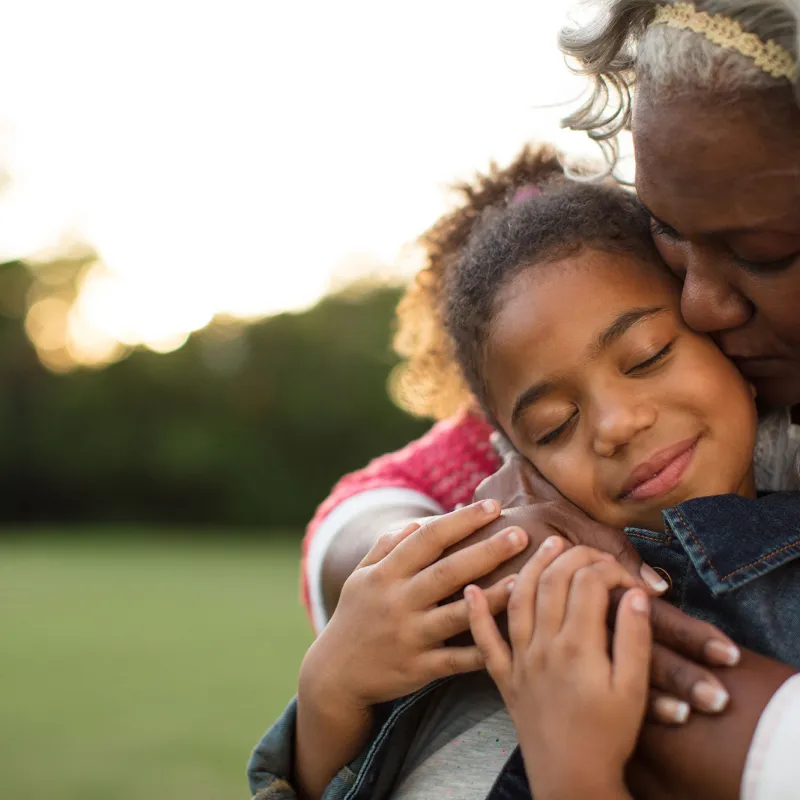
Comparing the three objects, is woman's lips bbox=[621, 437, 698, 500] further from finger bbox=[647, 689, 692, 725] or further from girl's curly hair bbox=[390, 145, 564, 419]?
girl's curly hair bbox=[390, 145, 564, 419]

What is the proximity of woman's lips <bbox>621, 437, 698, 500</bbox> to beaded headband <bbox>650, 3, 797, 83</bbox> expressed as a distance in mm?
702

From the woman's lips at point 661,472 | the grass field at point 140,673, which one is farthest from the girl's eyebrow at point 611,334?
the grass field at point 140,673

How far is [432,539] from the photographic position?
1.63 meters

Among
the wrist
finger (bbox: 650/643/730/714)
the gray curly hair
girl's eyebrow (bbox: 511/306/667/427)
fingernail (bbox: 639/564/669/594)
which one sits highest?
the gray curly hair

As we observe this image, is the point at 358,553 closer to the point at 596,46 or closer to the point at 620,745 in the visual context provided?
the point at 620,745

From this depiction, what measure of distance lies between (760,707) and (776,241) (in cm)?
73

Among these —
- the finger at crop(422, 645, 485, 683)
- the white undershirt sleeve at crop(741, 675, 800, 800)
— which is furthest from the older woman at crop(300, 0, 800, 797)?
the finger at crop(422, 645, 485, 683)

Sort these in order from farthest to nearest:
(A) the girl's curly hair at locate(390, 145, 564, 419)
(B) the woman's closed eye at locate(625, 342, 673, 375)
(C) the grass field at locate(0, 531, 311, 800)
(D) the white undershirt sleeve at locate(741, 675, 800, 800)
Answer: (C) the grass field at locate(0, 531, 311, 800) < (A) the girl's curly hair at locate(390, 145, 564, 419) < (B) the woman's closed eye at locate(625, 342, 673, 375) < (D) the white undershirt sleeve at locate(741, 675, 800, 800)

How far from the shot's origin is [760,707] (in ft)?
4.19

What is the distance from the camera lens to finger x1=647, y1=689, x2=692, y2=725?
1312 millimetres

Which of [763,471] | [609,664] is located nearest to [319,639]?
[609,664]

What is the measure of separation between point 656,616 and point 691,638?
0.19 ft

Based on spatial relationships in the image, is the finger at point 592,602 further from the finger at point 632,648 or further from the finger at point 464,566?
the finger at point 464,566

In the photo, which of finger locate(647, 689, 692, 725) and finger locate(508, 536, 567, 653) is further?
finger locate(508, 536, 567, 653)
